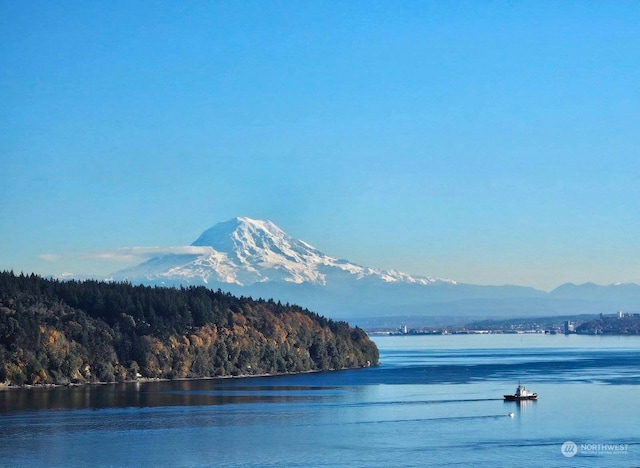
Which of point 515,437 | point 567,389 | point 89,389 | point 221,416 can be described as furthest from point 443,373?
point 515,437

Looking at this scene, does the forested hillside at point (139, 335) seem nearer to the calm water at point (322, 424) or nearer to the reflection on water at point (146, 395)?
the reflection on water at point (146, 395)

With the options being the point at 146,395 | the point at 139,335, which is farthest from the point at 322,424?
the point at 139,335

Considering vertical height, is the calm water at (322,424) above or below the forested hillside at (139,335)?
below

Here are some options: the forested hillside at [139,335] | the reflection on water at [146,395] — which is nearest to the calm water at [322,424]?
the reflection on water at [146,395]

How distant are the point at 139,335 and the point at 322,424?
68463mm

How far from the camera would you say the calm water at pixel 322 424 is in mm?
76625

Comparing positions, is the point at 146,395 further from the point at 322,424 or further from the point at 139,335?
the point at 322,424

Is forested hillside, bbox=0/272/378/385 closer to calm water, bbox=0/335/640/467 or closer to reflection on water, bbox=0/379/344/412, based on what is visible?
reflection on water, bbox=0/379/344/412

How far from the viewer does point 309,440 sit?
8538cm

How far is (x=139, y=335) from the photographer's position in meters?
160

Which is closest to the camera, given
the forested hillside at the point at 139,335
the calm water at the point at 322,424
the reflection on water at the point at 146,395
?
the calm water at the point at 322,424

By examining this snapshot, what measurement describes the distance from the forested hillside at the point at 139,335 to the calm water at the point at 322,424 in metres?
7.55

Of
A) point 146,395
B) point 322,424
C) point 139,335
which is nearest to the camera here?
point 322,424

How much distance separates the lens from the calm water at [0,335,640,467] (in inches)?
3017
